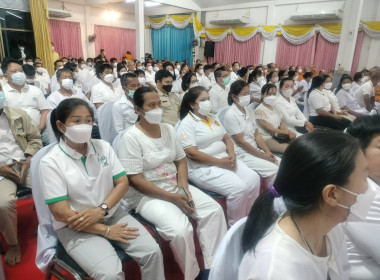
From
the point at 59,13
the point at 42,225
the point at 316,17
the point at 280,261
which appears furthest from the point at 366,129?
the point at 59,13

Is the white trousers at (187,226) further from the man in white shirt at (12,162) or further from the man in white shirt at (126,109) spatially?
the man in white shirt at (126,109)

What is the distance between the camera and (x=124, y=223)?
1.54 meters

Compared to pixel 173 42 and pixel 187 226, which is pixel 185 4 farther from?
pixel 187 226

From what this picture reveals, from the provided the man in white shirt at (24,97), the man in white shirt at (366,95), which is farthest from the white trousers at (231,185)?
the man in white shirt at (366,95)

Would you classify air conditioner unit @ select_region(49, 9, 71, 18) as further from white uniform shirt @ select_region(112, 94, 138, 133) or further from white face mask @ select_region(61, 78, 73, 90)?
white uniform shirt @ select_region(112, 94, 138, 133)

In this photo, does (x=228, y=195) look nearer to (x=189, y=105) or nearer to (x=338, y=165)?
(x=189, y=105)

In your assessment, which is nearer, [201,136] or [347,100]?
[201,136]

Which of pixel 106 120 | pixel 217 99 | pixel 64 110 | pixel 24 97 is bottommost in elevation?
pixel 106 120

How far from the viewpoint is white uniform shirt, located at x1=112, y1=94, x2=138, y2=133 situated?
2941mm

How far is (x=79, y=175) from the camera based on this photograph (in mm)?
1457

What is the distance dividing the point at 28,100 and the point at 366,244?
3219 millimetres

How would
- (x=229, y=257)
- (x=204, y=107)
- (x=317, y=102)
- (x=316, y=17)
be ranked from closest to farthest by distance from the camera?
(x=229, y=257), (x=204, y=107), (x=317, y=102), (x=316, y=17)

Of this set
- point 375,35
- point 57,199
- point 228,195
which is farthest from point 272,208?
point 375,35

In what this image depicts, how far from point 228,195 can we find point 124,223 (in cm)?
90
